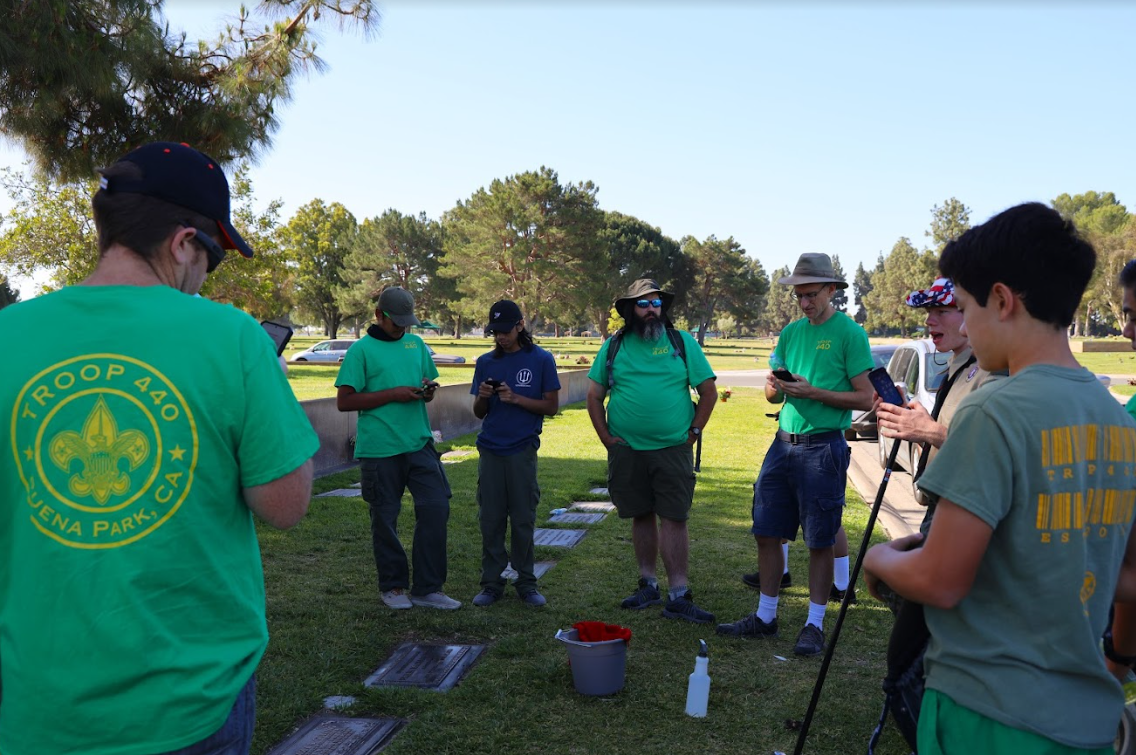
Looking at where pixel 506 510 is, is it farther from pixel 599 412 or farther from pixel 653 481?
pixel 653 481

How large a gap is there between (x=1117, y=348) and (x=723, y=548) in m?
58.3

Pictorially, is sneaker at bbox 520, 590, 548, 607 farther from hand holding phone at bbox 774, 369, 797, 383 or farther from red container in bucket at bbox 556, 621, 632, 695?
hand holding phone at bbox 774, 369, 797, 383

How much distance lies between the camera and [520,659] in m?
4.71

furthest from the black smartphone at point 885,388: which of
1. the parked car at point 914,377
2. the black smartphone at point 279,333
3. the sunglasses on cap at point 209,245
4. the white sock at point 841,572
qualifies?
the parked car at point 914,377

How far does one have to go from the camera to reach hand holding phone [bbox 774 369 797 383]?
492 centimetres

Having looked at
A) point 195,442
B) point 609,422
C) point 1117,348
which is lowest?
point 1117,348

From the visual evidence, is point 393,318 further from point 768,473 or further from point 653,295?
point 768,473

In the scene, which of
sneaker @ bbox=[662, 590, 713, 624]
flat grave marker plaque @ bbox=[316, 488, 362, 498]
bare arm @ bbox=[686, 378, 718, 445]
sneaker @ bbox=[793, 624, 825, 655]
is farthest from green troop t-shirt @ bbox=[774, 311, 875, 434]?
flat grave marker plaque @ bbox=[316, 488, 362, 498]

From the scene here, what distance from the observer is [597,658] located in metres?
4.13

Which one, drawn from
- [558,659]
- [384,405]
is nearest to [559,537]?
[384,405]

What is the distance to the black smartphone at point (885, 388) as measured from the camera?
3195 mm

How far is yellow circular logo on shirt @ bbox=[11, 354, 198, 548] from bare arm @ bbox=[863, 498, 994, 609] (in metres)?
1.43

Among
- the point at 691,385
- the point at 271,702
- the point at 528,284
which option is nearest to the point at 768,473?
the point at 691,385

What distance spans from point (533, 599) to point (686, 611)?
100 cm
